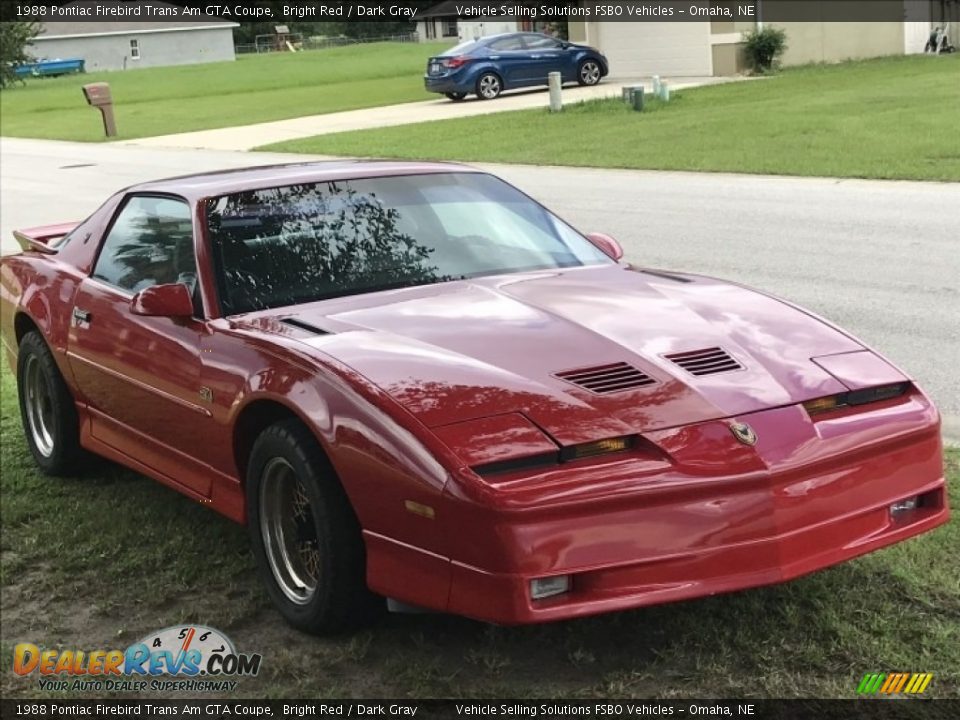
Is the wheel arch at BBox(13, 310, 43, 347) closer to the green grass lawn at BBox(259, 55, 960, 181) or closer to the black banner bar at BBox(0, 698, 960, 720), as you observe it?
the black banner bar at BBox(0, 698, 960, 720)

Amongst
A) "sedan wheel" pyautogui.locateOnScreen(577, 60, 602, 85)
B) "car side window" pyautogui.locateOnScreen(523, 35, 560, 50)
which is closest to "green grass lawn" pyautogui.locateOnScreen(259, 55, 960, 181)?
"sedan wheel" pyautogui.locateOnScreen(577, 60, 602, 85)

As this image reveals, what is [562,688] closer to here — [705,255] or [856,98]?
[705,255]

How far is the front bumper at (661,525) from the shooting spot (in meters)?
3.35

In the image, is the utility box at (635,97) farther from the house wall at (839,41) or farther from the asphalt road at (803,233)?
the house wall at (839,41)

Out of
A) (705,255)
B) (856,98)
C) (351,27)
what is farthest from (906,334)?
(351,27)

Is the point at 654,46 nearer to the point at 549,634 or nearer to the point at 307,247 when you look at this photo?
the point at 307,247

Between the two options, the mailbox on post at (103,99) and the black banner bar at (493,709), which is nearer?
the black banner bar at (493,709)

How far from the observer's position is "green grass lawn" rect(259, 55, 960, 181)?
16531mm

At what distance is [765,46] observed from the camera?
32219 mm

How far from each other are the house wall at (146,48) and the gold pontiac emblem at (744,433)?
8241cm

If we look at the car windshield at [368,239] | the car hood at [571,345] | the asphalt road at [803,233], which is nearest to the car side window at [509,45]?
the asphalt road at [803,233]

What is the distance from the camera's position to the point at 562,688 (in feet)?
11.8

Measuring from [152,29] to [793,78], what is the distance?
6640 centimetres

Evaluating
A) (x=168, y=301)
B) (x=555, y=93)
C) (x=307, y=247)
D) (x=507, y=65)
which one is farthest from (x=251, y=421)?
(x=507, y=65)
